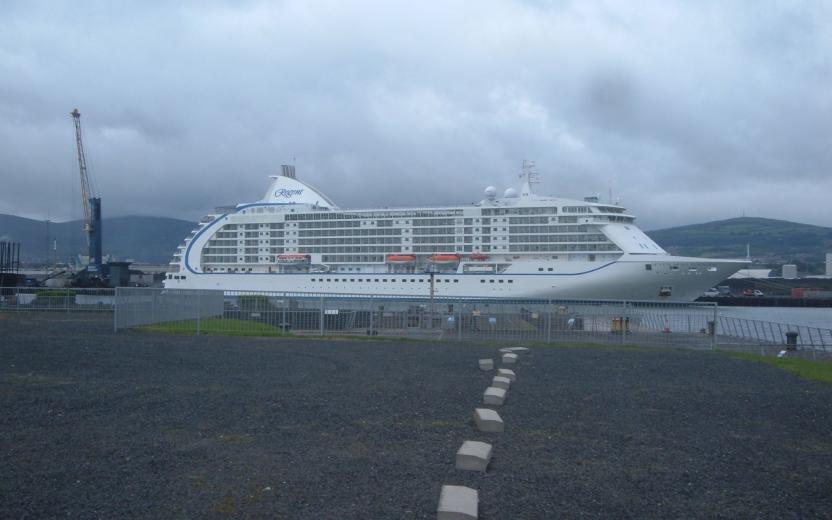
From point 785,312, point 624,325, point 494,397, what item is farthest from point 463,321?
point 785,312

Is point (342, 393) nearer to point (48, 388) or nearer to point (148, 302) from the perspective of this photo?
point (48, 388)

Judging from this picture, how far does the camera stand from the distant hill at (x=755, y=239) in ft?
383

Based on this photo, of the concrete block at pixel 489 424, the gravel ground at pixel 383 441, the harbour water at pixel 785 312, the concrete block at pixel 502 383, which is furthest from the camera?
the harbour water at pixel 785 312

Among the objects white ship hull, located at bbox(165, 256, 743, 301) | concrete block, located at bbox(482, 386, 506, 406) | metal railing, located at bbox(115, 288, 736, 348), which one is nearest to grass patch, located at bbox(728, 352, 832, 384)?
metal railing, located at bbox(115, 288, 736, 348)

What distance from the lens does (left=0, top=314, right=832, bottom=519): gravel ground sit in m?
4.01

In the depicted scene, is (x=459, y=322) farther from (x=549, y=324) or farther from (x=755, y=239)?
(x=755, y=239)

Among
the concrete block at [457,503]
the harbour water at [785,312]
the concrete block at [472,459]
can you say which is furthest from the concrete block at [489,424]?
the harbour water at [785,312]

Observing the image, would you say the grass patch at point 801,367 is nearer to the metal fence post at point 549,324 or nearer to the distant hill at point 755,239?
the metal fence post at point 549,324

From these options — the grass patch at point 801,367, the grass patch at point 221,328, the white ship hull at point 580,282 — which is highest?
the white ship hull at point 580,282

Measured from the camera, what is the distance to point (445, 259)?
42219 mm

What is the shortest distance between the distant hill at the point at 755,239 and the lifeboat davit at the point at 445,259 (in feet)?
256

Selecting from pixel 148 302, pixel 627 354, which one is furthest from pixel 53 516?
pixel 148 302

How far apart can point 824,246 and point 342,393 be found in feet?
462

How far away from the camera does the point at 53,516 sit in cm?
359
